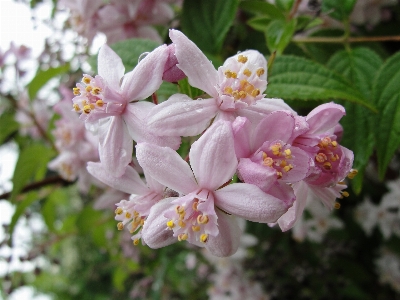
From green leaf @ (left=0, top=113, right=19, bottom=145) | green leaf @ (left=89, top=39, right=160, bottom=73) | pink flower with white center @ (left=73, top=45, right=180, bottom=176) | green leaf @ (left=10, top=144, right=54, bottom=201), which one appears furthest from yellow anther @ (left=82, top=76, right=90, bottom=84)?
green leaf @ (left=0, top=113, right=19, bottom=145)

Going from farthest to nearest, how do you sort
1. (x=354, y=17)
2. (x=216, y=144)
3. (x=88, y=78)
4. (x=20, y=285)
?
(x=20, y=285)
(x=354, y=17)
(x=88, y=78)
(x=216, y=144)

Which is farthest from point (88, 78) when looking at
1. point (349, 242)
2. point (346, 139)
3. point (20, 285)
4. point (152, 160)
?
point (349, 242)

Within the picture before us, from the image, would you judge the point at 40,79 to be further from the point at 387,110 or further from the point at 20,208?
the point at 387,110

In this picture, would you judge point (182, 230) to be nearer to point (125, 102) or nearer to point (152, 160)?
point (152, 160)

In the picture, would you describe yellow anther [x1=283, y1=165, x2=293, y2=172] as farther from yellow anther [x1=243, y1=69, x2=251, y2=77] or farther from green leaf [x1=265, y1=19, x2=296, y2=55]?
green leaf [x1=265, y1=19, x2=296, y2=55]

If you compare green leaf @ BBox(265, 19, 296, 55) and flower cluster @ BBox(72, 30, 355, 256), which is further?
green leaf @ BBox(265, 19, 296, 55)
